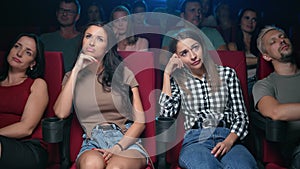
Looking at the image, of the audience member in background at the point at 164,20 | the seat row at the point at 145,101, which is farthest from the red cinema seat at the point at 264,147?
the audience member in background at the point at 164,20

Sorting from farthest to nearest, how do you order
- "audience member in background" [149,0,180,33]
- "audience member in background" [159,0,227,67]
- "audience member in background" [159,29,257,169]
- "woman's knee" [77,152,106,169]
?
"audience member in background" [149,0,180,33] → "audience member in background" [159,0,227,67] → "audience member in background" [159,29,257,169] → "woman's knee" [77,152,106,169]

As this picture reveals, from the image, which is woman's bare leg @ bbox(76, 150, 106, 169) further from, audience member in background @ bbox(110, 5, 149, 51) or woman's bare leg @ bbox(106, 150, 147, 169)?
audience member in background @ bbox(110, 5, 149, 51)

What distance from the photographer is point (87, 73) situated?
1.85 meters

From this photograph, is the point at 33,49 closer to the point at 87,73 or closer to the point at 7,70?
the point at 7,70

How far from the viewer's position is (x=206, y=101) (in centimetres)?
183

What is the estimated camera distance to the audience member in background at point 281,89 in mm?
1703

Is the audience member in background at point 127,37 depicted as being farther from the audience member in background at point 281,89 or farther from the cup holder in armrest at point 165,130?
the cup holder in armrest at point 165,130

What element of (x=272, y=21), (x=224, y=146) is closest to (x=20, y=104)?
(x=224, y=146)

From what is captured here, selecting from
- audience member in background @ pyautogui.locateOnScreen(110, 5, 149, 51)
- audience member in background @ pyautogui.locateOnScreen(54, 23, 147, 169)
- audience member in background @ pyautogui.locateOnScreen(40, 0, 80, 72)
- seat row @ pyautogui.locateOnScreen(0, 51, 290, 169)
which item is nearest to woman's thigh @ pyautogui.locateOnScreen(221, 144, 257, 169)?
seat row @ pyautogui.locateOnScreen(0, 51, 290, 169)

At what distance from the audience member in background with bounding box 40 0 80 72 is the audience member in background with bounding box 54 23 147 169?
0.94 meters

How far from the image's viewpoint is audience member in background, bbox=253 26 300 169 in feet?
5.59

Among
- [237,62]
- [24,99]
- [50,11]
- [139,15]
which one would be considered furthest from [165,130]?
[50,11]

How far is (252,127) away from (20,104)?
105 centimetres

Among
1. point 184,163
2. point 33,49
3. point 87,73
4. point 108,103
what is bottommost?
point 184,163
